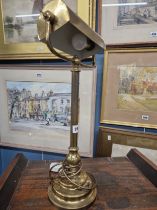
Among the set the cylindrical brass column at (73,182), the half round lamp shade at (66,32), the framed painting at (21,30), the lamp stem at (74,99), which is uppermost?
the framed painting at (21,30)

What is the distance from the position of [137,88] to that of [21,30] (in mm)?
652

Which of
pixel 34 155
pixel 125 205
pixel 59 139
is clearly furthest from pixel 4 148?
pixel 125 205

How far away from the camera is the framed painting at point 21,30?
92 cm

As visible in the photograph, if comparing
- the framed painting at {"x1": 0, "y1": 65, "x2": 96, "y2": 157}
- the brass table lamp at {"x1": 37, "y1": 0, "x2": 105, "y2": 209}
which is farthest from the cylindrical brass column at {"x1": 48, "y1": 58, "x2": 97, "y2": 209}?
the framed painting at {"x1": 0, "y1": 65, "x2": 96, "y2": 157}

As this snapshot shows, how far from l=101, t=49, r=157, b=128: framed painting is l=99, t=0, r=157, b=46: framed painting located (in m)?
0.05

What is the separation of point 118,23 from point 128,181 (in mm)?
680

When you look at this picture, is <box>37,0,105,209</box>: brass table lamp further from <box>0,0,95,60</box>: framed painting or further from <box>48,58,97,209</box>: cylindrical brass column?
<box>0,0,95,60</box>: framed painting

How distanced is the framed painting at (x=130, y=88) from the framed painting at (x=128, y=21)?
0.18 feet

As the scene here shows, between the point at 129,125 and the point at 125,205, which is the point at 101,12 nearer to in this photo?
the point at 129,125

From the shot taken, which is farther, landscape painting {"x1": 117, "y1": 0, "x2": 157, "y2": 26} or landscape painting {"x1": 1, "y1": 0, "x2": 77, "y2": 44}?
landscape painting {"x1": 1, "y1": 0, "x2": 77, "y2": 44}

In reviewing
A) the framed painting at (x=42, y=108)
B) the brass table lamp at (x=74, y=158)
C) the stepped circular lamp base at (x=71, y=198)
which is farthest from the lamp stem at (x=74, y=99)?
the framed painting at (x=42, y=108)

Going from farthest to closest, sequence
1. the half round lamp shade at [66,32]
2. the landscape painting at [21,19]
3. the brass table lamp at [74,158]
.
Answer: the landscape painting at [21,19]
the brass table lamp at [74,158]
the half round lamp shade at [66,32]

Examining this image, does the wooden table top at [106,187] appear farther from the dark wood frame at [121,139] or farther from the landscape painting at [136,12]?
the landscape painting at [136,12]

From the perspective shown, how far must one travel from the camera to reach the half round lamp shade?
1.29 ft
